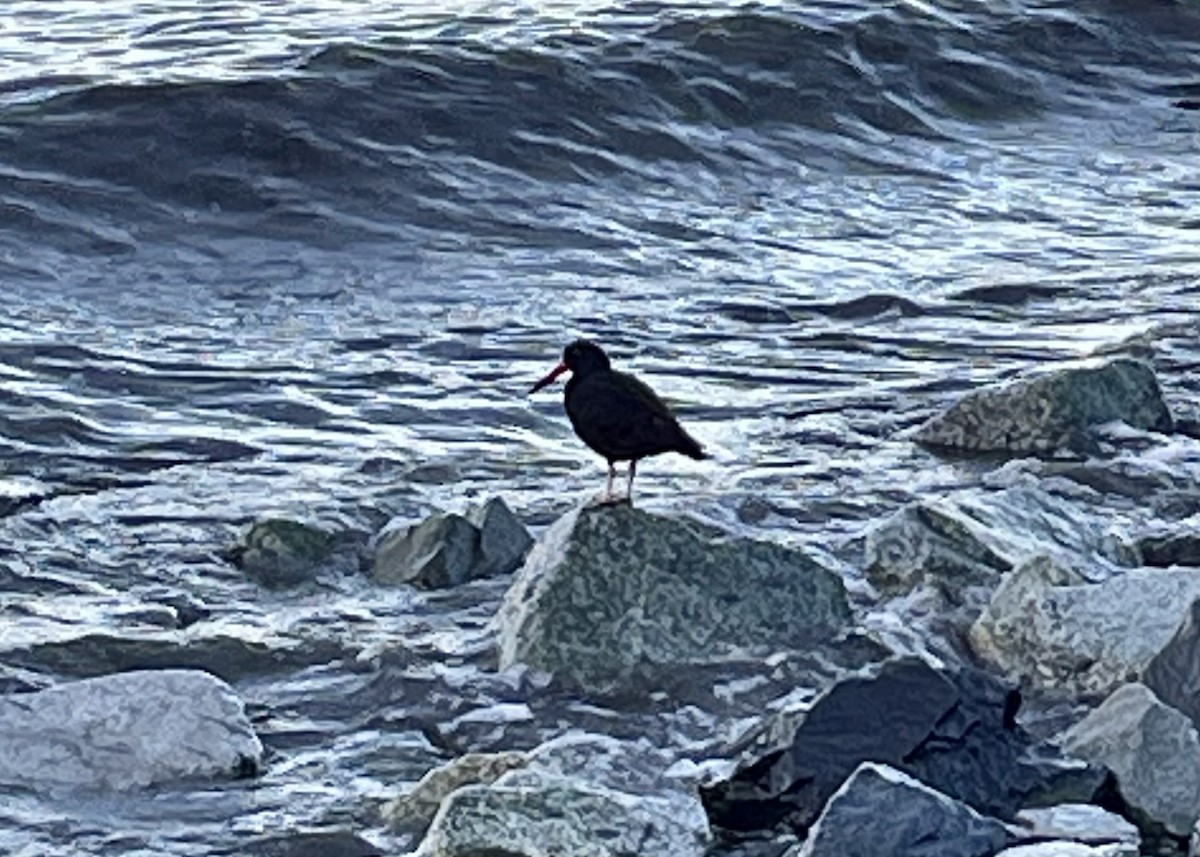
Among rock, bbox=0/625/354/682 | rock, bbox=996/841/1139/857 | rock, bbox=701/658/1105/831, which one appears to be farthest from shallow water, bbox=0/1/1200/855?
rock, bbox=996/841/1139/857

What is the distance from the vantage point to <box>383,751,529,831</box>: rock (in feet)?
20.3

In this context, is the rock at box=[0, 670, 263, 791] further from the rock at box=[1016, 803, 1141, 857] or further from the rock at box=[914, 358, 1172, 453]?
the rock at box=[914, 358, 1172, 453]

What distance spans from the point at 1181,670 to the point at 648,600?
1406 mm

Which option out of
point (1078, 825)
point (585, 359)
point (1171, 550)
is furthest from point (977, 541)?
point (1078, 825)

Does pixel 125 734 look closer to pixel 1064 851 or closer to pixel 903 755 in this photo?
pixel 903 755

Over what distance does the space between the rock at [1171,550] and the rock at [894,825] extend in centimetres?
275

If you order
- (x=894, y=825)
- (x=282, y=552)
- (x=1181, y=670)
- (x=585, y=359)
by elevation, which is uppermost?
(x=585, y=359)

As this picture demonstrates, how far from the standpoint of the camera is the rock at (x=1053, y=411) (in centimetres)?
946

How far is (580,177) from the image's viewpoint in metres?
15.1

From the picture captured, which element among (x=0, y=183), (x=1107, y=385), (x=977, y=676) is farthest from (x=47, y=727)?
(x=0, y=183)

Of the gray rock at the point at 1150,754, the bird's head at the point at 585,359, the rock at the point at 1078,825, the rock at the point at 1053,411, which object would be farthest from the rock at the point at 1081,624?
the rock at the point at 1053,411

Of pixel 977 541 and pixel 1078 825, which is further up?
pixel 1078 825

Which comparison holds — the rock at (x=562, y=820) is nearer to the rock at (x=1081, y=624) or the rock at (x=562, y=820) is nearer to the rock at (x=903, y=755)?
the rock at (x=903, y=755)

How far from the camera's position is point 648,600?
23.5ft
